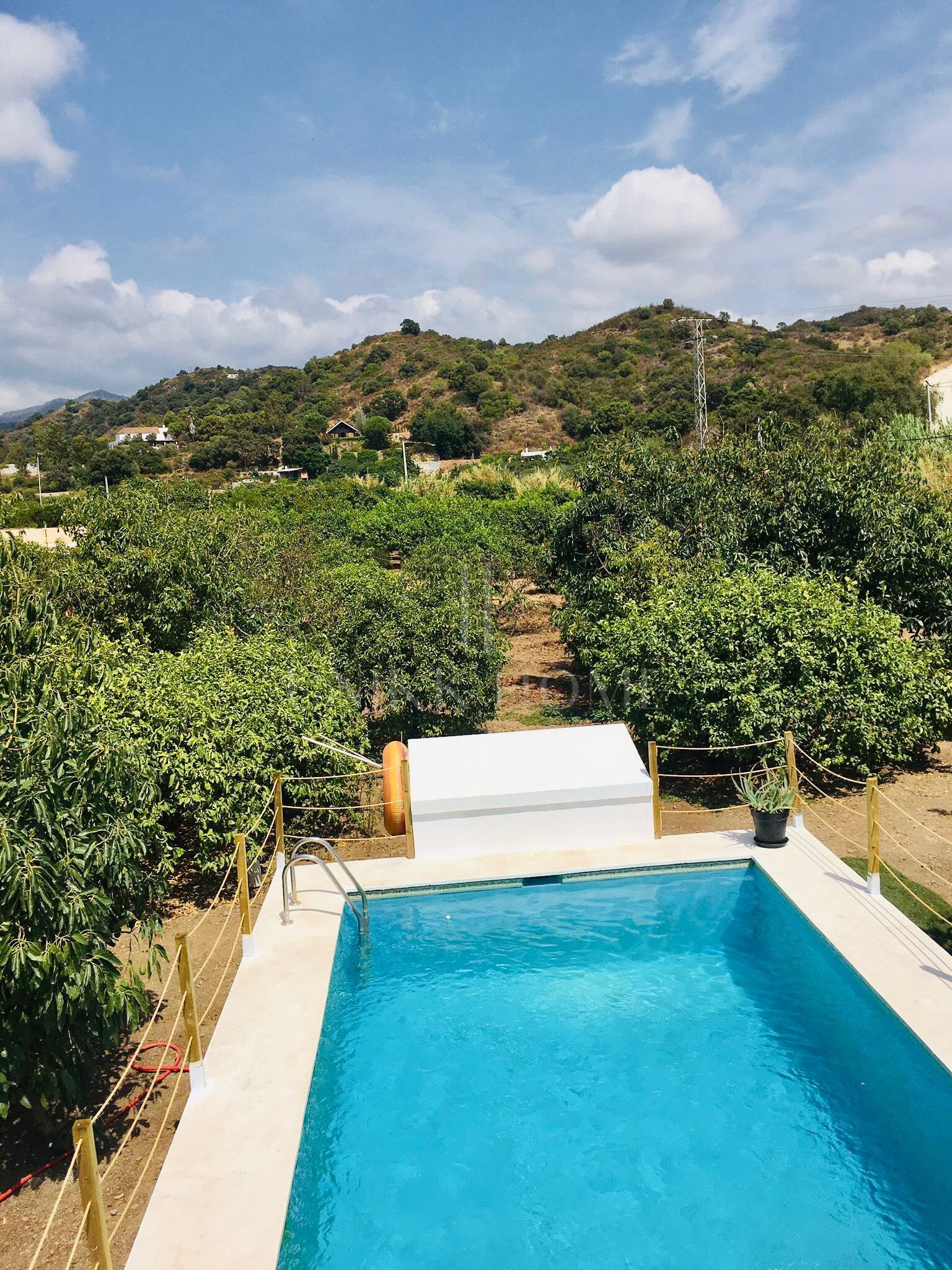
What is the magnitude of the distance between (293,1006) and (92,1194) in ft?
8.89

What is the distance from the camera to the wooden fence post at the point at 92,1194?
343 cm

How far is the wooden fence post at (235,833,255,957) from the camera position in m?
6.54

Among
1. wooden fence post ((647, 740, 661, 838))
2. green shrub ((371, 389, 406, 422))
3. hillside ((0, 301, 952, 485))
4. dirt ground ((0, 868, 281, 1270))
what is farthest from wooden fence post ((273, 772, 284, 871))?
green shrub ((371, 389, 406, 422))

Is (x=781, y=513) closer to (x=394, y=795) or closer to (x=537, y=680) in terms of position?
(x=537, y=680)

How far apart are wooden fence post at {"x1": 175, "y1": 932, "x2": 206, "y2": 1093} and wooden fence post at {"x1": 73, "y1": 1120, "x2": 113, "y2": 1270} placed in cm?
143

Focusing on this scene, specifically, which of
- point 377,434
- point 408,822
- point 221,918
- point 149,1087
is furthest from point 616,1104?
point 377,434

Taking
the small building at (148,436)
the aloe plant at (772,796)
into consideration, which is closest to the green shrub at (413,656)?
the aloe plant at (772,796)

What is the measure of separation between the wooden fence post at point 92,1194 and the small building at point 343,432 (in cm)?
6961

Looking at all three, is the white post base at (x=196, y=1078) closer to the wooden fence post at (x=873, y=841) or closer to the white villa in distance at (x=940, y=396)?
the wooden fence post at (x=873, y=841)

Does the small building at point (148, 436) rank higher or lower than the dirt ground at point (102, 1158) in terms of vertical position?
higher

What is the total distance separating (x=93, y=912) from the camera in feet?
14.8

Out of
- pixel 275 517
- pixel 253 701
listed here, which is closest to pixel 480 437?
pixel 275 517

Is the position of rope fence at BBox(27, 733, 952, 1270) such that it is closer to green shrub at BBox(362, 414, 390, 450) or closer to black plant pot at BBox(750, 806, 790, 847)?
black plant pot at BBox(750, 806, 790, 847)

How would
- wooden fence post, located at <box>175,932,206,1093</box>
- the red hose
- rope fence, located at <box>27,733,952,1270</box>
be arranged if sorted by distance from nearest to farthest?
rope fence, located at <box>27,733,952,1270</box>
the red hose
wooden fence post, located at <box>175,932,206,1093</box>
